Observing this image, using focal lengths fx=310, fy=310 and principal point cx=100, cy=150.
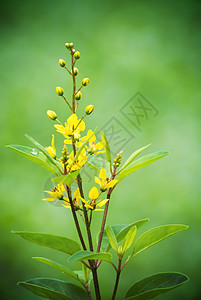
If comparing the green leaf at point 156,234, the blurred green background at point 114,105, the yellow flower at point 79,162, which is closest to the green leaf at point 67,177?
the yellow flower at point 79,162

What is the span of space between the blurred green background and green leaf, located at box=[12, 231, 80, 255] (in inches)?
18.3

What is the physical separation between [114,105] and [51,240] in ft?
2.29

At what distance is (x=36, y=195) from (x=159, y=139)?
0.42 m

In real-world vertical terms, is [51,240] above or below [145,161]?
below

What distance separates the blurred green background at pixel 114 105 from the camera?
864mm

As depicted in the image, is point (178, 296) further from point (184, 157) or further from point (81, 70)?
point (81, 70)

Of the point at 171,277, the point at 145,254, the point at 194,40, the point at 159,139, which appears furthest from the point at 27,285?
the point at 194,40

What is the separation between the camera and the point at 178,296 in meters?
0.83

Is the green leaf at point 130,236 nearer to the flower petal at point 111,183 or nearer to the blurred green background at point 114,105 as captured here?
the flower petal at point 111,183

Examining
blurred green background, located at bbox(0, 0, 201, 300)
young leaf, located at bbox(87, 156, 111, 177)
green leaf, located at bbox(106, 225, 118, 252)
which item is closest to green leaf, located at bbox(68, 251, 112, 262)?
green leaf, located at bbox(106, 225, 118, 252)

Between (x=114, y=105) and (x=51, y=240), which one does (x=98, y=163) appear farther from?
(x=114, y=105)

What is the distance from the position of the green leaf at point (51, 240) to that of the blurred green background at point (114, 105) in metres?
0.46

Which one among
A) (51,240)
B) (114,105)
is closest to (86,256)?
(51,240)

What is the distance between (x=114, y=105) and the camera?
104 cm
